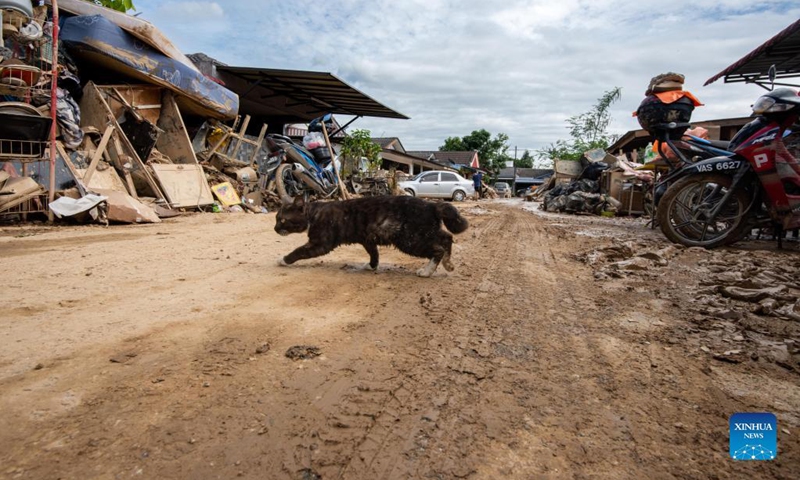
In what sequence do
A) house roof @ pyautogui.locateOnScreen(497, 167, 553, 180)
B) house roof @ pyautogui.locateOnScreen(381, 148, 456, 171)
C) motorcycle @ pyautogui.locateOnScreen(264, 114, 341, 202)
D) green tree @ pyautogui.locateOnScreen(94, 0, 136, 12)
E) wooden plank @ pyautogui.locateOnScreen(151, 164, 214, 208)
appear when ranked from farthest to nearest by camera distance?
house roof @ pyautogui.locateOnScreen(497, 167, 553, 180) → house roof @ pyautogui.locateOnScreen(381, 148, 456, 171) → motorcycle @ pyautogui.locateOnScreen(264, 114, 341, 202) → green tree @ pyautogui.locateOnScreen(94, 0, 136, 12) → wooden plank @ pyautogui.locateOnScreen(151, 164, 214, 208)

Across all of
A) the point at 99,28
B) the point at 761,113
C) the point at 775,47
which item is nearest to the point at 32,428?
the point at 761,113

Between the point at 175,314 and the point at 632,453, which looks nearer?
the point at 632,453

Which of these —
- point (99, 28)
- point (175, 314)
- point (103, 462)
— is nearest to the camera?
point (103, 462)

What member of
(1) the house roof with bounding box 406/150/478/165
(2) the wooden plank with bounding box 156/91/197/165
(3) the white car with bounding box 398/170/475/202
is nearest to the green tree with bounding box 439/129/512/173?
(1) the house roof with bounding box 406/150/478/165

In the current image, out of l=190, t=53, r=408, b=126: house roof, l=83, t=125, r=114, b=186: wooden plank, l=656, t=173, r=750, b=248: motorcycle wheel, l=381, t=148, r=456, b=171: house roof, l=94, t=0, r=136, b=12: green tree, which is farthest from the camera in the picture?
l=381, t=148, r=456, b=171: house roof

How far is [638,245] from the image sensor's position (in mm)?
6477

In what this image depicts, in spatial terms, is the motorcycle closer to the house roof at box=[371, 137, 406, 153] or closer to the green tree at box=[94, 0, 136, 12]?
the green tree at box=[94, 0, 136, 12]

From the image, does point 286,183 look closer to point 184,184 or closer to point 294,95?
point 184,184

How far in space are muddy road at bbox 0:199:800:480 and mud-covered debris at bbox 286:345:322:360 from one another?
0.02m

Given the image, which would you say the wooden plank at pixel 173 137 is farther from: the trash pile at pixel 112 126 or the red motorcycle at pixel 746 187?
the red motorcycle at pixel 746 187

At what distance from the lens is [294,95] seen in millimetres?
15734

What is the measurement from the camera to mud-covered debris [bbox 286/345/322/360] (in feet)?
7.71

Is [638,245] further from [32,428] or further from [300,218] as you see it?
[32,428]

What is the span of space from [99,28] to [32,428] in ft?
30.8
